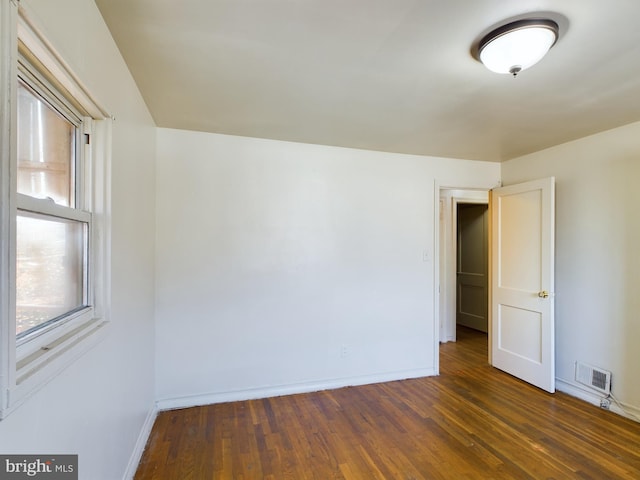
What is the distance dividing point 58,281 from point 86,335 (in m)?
0.23

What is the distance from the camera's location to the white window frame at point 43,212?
772 mm

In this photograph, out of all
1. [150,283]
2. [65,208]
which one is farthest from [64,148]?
[150,283]

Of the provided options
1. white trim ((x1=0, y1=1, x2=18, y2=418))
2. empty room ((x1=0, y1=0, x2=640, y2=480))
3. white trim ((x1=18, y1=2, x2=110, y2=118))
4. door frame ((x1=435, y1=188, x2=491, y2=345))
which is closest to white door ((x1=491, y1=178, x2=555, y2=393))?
empty room ((x1=0, y1=0, x2=640, y2=480))

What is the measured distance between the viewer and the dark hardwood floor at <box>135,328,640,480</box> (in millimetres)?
1992

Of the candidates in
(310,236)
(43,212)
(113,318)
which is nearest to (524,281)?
(310,236)

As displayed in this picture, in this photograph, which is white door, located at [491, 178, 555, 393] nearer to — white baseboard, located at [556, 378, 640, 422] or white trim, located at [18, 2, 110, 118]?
white baseboard, located at [556, 378, 640, 422]

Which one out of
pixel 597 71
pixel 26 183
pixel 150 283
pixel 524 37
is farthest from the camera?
pixel 150 283

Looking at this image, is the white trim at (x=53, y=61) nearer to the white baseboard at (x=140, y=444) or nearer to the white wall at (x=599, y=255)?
the white baseboard at (x=140, y=444)

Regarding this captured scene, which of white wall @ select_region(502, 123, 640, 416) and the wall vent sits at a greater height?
white wall @ select_region(502, 123, 640, 416)

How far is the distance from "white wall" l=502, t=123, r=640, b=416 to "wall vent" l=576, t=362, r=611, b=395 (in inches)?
1.7

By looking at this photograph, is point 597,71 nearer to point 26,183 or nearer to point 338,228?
point 338,228

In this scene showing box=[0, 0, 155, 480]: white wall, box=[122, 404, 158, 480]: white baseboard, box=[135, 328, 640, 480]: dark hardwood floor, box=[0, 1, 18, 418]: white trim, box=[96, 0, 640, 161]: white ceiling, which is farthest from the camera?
box=[135, 328, 640, 480]: dark hardwood floor

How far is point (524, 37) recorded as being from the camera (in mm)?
1430

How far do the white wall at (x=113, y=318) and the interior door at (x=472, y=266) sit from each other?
16.1 ft
